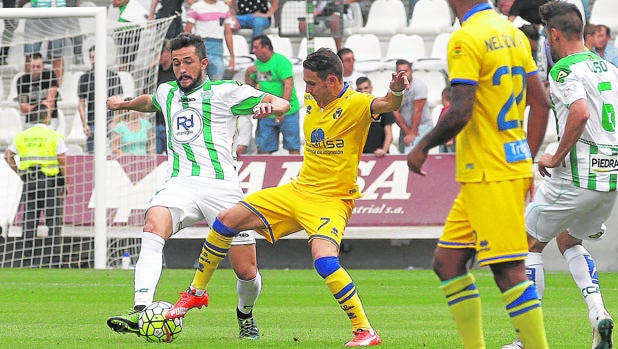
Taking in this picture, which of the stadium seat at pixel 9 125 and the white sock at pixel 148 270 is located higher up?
the white sock at pixel 148 270

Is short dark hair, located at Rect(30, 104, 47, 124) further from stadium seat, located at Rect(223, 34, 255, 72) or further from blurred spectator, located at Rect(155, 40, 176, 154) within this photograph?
stadium seat, located at Rect(223, 34, 255, 72)

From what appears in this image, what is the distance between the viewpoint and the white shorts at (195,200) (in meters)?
9.09

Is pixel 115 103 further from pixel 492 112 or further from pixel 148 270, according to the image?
pixel 492 112

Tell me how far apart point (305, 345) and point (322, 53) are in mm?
2063

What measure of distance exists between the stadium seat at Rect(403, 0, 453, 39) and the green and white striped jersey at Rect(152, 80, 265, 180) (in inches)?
535

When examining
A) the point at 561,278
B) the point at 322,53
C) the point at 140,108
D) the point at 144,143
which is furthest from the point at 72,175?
the point at 322,53

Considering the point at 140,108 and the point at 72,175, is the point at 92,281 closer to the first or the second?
the point at 72,175

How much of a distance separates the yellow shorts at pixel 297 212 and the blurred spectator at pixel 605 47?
31.8 feet

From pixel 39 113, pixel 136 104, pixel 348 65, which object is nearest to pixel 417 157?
pixel 136 104

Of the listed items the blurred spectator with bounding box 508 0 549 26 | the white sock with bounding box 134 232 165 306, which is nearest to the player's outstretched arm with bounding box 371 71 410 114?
the white sock with bounding box 134 232 165 306

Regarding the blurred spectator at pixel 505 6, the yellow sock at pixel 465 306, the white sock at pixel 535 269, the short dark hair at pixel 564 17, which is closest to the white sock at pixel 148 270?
the white sock at pixel 535 269

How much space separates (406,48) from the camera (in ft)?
72.6

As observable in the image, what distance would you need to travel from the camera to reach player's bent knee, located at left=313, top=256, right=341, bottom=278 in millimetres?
8453

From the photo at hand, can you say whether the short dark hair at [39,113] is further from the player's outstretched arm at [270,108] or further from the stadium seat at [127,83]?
the player's outstretched arm at [270,108]
